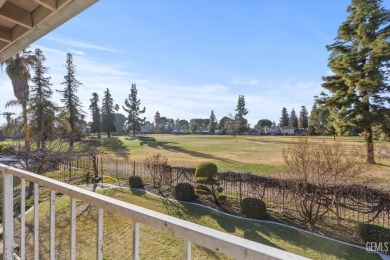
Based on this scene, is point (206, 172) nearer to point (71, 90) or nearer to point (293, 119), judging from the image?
point (71, 90)

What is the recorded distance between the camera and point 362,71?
16.4 metres

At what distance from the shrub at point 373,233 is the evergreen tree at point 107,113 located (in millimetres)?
45229

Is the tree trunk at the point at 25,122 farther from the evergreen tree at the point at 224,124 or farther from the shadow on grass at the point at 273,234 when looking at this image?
the evergreen tree at the point at 224,124

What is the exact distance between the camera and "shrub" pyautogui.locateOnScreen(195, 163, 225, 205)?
1058cm

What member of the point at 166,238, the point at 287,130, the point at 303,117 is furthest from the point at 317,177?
the point at 287,130

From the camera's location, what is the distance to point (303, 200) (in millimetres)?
8742

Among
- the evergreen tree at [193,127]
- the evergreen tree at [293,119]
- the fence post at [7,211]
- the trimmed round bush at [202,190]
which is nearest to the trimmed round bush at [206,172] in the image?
the trimmed round bush at [202,190]

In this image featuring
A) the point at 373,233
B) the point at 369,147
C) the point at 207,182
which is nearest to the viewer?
the point at 373,233

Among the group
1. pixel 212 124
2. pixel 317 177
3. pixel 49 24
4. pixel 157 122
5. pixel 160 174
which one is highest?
pixel 157 122

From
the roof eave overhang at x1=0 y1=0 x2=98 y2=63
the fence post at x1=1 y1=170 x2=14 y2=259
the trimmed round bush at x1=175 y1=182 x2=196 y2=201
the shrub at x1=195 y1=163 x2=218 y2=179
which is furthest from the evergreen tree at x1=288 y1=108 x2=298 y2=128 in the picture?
the fence post at x1=1 y1=170 x2=14 y2=259

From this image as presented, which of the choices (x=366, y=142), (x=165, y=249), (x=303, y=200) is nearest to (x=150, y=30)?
(x=165, y=249)

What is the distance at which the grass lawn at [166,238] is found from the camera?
6.52 meters

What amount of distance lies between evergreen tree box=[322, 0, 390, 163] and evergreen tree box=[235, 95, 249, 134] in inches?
1566

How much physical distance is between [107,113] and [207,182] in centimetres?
4076
